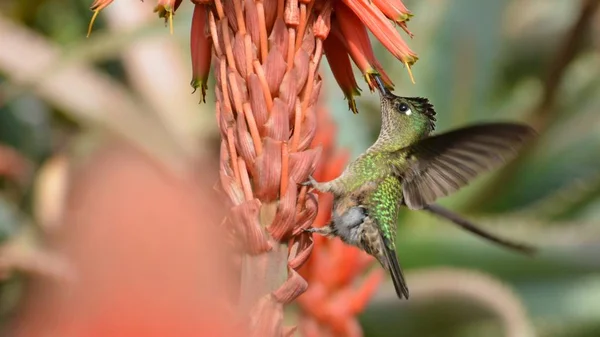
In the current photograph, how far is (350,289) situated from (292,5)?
0.88m

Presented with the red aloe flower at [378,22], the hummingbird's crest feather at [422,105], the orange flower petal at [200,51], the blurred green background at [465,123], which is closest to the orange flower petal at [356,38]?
the red aloe flower at [378,22]

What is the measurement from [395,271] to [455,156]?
7.2 inches

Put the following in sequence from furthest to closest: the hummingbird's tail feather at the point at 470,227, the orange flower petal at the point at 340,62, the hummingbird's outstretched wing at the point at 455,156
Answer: the hummingbird's tail feather at the point at 470,227 → the hummingbird's outstretched wing at the point at 455,156 → the orange flower petal at the point at 340,62

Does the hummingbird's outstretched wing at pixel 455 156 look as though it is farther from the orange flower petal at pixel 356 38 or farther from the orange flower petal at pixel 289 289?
the orange flower petal at pixel 289 289

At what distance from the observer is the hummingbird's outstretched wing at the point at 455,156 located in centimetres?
105

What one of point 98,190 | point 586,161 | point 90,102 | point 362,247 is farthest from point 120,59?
point 98,190

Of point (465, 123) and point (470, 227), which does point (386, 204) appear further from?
point (465, 123)

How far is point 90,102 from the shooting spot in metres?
3.20

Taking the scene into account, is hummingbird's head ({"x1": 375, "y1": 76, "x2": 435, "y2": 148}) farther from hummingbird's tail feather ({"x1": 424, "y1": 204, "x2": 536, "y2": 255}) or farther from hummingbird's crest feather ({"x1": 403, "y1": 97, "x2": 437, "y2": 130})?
hummingbird's tail feather ({"x1": 424, "y1": 204, "x2": 536, "y2": 255})

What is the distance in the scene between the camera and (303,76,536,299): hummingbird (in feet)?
3.63

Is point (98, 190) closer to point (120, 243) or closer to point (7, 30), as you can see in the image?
point (120, 243)

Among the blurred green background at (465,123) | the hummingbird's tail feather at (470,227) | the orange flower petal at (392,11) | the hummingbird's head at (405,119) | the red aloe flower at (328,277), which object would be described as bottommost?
the blurred green background at (465,123)

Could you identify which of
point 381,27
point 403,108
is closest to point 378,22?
point 381,27

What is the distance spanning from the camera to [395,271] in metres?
1.18
